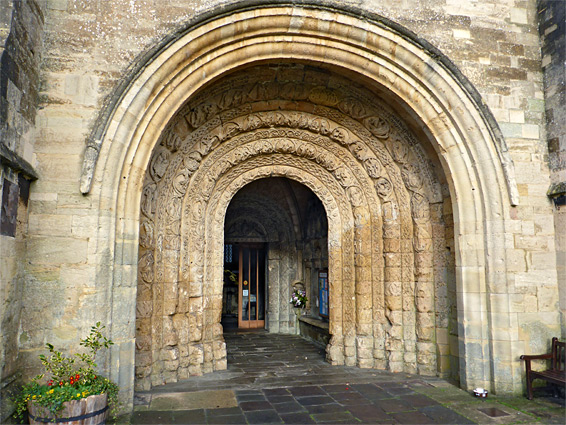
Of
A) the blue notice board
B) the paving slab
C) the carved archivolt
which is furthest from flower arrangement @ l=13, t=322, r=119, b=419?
the blue notice board

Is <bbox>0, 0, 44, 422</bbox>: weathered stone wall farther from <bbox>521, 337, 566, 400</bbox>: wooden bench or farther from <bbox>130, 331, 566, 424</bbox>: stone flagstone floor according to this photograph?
<bbox>521, 337, 566, 400</bbox>: wooden bench

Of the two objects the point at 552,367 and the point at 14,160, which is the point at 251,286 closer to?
the point at 552,367

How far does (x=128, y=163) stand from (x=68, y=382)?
205cm

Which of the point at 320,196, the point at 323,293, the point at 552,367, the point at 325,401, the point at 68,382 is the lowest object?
the point at 325,401

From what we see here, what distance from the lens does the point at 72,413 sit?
324 cm

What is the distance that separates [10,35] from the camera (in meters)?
3.49

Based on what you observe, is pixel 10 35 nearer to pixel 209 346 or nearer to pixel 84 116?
pixel 84 116

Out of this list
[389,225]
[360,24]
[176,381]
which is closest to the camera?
[360,24]

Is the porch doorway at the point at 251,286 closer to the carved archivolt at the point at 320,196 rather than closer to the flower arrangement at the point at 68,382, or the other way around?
the carved archivolt at the point at 320,196

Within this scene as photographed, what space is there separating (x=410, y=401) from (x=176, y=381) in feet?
9.01

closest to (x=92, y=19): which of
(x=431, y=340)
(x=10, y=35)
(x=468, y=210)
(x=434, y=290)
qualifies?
(x=10, y=35)

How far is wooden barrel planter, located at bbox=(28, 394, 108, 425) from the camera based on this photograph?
322 centimetres

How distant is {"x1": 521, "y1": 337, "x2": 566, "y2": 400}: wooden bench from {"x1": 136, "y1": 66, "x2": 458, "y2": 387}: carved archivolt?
1181mm

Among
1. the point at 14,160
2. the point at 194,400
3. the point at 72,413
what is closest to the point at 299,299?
the point at 194,400
